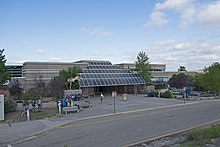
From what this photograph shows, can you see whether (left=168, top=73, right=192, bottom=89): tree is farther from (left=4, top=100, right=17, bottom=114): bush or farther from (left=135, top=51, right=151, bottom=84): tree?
(left=4, top=100, right=17, bottom=114): bush

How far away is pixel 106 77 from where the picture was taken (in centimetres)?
4934

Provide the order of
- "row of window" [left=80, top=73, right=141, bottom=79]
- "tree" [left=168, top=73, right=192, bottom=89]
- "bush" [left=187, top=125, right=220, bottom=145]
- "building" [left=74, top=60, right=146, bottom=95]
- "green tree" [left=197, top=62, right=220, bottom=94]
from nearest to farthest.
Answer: "bush" [left=187, top=125, right=220, bottom=145] → "green tree" [left=197, top=62, right=220, bottom=94] → "building" [left=74, top=60, right=146, bottom=95] → "row of window" [left=80, top=73, right=141, bottom=79] → "tree" [left=168, top=73, right=192, bottom=89]

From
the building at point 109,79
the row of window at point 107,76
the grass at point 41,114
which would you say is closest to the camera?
the grass at point 41,114

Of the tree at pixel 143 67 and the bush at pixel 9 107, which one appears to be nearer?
the bush at pixel 9 107

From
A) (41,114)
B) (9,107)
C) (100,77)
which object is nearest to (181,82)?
(100,77)

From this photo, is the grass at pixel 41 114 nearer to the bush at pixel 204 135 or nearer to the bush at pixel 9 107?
the bush at pixel 9 107

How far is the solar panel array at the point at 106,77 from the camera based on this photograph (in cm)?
4625

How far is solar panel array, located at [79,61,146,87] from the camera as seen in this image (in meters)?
46.2

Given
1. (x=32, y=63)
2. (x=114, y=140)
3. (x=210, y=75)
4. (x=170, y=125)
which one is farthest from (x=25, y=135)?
(x=32, y=63)

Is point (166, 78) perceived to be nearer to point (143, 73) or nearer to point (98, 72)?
point (143, 73)

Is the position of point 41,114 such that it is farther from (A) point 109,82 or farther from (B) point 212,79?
(B) point 212,79

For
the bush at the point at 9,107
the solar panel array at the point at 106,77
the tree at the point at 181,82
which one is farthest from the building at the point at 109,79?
the bush at the point at 9,107

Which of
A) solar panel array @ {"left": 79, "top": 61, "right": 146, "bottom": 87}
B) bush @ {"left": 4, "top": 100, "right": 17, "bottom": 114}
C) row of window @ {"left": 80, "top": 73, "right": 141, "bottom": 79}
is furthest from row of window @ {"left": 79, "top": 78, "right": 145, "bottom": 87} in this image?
bush @ {"left": 4, "top": 100, "right": 17, "bottom": 114}

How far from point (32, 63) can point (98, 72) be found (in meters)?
22.4
